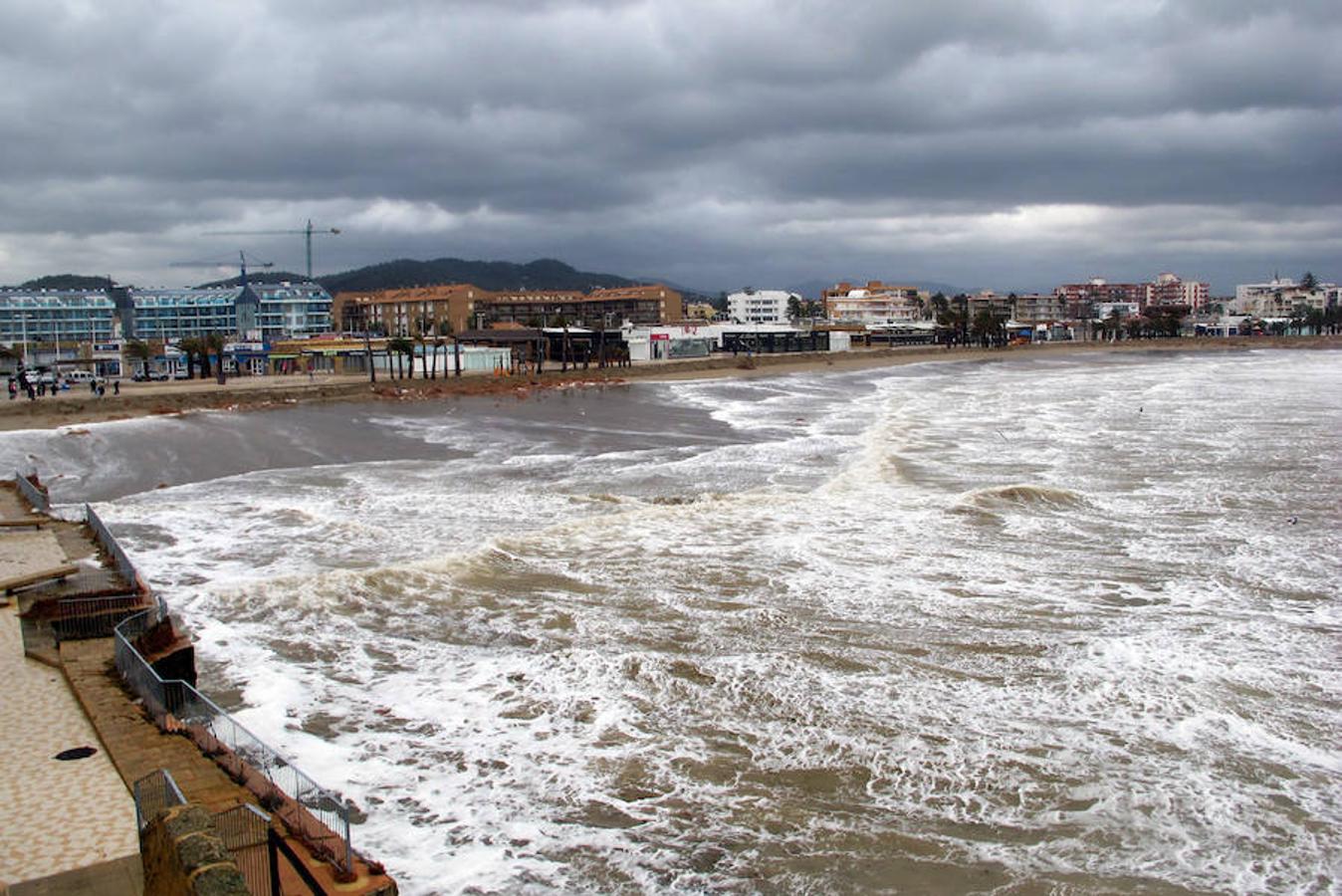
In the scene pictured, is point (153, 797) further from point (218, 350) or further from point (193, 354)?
point (193, 354)

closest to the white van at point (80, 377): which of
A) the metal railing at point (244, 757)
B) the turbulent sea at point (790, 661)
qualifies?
the turbulent sea at point (790, 661)

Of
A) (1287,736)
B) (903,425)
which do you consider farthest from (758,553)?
(903,425)

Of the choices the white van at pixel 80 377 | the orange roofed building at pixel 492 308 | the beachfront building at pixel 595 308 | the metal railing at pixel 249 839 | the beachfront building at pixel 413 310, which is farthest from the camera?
the beachfront building at pixel 595 308

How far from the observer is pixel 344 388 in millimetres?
55750

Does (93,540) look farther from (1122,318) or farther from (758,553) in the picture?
(1122,318)

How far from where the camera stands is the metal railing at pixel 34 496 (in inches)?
808

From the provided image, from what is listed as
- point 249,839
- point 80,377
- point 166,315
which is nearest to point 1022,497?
Result: point 249,839

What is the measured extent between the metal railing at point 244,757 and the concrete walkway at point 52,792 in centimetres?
65

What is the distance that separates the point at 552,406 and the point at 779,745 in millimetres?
41454

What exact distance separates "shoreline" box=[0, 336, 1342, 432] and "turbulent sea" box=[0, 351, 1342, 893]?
18107 mm

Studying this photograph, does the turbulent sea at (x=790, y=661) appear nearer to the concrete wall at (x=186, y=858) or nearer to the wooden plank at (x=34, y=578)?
the wooden plank at (x=34, y=578)

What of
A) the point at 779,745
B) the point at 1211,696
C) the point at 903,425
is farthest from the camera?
the point at 903,425

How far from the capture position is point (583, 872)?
26.6 ft

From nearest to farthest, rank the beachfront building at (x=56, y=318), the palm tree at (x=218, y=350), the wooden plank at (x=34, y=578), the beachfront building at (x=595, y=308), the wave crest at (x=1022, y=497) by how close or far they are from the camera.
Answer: the wooden plank at (x=34, y=578), the wave crest at (x=1022, y=497), the palm tree at (x=218, y=350), the beachfront building at (x=56, y=318), the beachfront building at (x=595, y=308)
